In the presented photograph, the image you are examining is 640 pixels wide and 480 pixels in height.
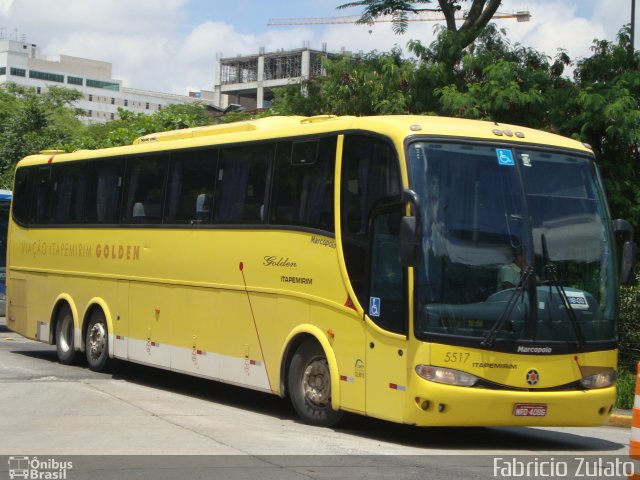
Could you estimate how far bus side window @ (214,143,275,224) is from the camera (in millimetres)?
13609

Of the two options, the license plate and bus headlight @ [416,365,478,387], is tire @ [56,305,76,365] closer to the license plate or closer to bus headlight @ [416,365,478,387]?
bus headlight @ [416,365,478,387]

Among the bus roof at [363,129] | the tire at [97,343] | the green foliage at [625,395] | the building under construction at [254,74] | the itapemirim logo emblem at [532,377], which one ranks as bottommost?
the green foliage at [625,395]

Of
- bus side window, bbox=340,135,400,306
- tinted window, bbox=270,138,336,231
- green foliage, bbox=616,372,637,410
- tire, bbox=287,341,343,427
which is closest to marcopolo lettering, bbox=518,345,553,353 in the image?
bus side window, bbox=340,135,400,306

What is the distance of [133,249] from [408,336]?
7.05 m

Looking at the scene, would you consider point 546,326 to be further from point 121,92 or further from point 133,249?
point 121,92

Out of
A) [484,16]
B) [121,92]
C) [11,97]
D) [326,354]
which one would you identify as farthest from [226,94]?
[326,354]

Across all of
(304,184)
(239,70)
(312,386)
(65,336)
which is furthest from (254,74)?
(312,386)

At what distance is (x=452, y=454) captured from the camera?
10.7 m

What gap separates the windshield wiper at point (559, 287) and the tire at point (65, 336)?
33.2 ft

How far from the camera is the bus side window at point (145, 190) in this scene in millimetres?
16141

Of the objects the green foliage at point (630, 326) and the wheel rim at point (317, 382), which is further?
the green foliage at point (630, 326)

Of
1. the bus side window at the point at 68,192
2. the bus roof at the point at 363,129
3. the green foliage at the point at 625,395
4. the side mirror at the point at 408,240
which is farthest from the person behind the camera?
the bus side window at the point at 68,192

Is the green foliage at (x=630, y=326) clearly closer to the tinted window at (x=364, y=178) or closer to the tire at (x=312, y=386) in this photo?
the tire at (x=312, y=386)

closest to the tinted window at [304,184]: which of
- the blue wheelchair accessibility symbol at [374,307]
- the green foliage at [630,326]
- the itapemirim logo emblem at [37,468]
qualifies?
the blue wheelchair accessibility symbol at [374,307]
